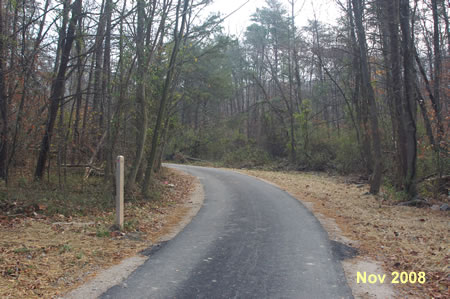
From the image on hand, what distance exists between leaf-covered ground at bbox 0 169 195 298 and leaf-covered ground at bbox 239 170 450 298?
4.03m

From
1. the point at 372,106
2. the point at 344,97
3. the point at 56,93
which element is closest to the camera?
the point at 56,93

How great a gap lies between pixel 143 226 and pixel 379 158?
392 inches

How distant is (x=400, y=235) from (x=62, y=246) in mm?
6216

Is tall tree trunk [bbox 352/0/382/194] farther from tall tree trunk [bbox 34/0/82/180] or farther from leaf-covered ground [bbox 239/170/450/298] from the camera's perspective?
tall tree trunk [bbox 34/0/82/180]

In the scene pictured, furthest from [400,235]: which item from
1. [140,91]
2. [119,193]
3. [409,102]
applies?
[140,91]

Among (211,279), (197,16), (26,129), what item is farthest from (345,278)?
(197,16)

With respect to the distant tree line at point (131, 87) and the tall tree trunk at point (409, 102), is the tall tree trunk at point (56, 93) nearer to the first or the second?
the distant tree line at point (131, 87)

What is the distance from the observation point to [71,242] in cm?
645

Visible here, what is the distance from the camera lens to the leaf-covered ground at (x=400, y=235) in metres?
4.99

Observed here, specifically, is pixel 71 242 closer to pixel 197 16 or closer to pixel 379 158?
pixel 197 16

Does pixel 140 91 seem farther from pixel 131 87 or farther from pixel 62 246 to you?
pixel 62 246

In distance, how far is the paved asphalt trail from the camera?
4.44 meters

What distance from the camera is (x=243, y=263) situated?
5512 millimetres

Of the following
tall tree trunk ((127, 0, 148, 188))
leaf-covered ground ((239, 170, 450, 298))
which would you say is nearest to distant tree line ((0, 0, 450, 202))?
tall tree trunk ((127, 0, 148, 188))
